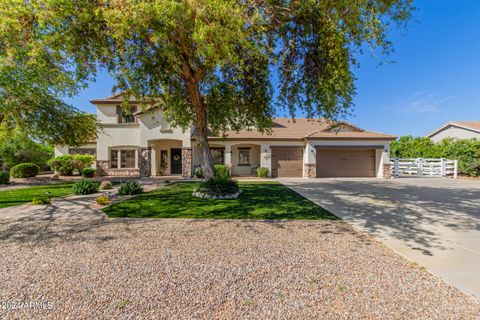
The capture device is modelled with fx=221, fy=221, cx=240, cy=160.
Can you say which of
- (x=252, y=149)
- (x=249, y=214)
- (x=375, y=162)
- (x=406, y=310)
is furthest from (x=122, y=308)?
(x=375, y=162)

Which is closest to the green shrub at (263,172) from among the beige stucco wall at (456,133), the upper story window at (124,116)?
the upper story window at (124,116)

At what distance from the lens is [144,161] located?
17875 mm

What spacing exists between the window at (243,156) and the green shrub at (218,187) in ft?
33.4

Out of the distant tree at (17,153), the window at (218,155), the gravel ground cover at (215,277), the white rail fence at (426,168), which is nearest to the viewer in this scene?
the gravel ground cover at (215,277)

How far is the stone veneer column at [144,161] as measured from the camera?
17.8 meters

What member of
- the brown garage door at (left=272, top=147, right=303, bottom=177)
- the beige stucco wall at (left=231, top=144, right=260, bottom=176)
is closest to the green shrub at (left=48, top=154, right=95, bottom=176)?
the beige stucco wall at (left=231, top=144, right=260, bottom=176)

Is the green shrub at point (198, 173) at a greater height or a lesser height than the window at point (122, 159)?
lesser

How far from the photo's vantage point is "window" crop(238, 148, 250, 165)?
65.4ft

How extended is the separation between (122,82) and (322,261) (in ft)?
28.6

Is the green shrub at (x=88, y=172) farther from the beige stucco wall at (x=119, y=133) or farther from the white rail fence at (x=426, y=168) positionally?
the white rail fence at (x=426, y=168)

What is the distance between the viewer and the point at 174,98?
10383 mm

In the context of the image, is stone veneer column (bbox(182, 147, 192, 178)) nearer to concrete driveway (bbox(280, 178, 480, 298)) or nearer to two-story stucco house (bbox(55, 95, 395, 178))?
two-story stucco house (bbox(55, 95, 395, 178))

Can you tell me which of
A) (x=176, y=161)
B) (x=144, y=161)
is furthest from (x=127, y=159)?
(x=176, y=161)

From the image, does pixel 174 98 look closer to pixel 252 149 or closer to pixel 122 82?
pixel 122 82
